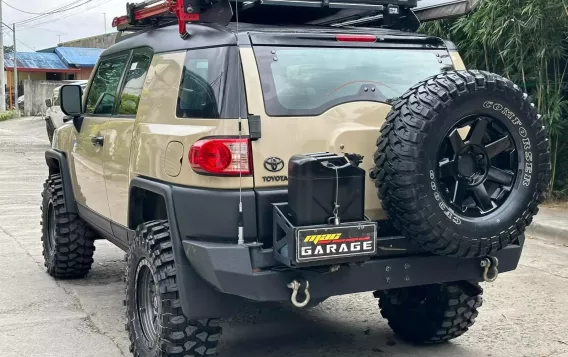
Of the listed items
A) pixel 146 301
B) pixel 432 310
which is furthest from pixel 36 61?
pixel 432 310

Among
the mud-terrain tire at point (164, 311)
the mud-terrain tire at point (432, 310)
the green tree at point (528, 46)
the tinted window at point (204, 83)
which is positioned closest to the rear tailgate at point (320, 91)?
the tinted window at point (204, 83)

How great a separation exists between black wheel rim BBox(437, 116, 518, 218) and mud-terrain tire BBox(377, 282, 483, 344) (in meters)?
0.73

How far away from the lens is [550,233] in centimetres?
788

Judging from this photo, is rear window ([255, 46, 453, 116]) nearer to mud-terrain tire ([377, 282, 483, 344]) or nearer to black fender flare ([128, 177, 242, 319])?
black fender flare ([128, 177, 242, 319])

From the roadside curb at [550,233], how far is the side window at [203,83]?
537 centimetres

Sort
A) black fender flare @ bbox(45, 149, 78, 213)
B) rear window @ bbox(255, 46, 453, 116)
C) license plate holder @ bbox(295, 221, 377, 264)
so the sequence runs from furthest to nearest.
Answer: black fender flare @ bbox(45, 149, 78, 213)
rear window @ bbox(255, 46, 453, 116)
license plate holder @ bbox(295, 221, 377, 264)

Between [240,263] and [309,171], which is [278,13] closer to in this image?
[309,171]

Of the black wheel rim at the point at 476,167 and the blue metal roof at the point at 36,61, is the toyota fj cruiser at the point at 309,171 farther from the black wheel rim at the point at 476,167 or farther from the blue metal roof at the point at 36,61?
the blue metal roof at the point at 36,61

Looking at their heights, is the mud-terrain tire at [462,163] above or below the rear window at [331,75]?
below

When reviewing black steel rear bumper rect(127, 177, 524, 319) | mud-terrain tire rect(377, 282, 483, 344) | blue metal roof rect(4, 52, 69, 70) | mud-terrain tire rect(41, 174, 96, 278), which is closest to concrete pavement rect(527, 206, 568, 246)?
mud-terrain tire rect(377, 282, 483, 344)

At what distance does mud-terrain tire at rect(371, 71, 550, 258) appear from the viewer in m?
3.23

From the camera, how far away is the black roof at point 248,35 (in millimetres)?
3535

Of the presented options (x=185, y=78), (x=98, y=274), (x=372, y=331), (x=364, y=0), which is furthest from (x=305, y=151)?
(x=98, y=274)

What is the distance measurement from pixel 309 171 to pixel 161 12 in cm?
145
